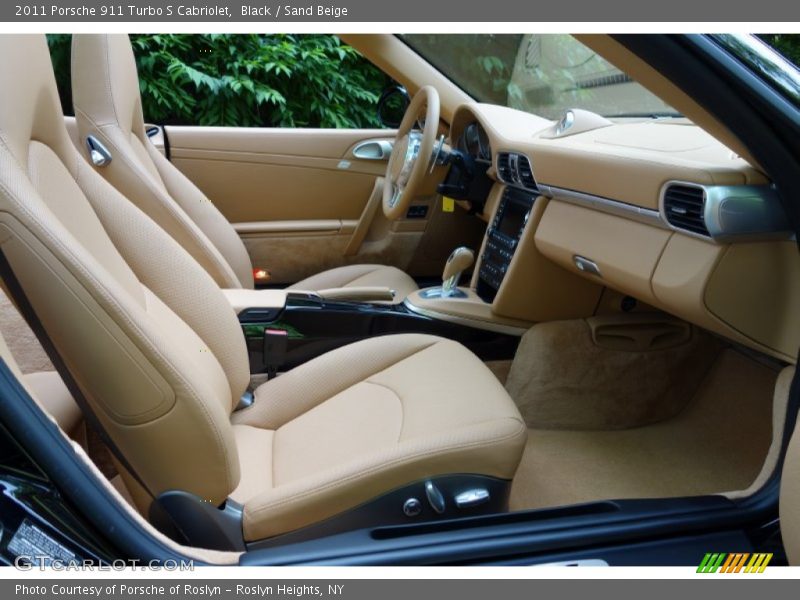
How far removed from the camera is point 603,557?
892 millimetres

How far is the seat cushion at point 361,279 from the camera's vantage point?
7.34 ft

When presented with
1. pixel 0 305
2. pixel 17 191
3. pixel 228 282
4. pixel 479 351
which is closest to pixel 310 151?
pixel 228 282

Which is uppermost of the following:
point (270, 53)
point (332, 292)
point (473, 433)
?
point (270, 53)

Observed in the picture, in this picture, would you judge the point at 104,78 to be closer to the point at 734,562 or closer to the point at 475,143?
the point at 475,143

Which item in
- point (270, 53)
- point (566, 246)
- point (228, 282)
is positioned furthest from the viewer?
point (270, 53)

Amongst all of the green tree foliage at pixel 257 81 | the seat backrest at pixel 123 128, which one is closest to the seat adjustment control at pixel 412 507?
the seat backrest at pixel 123 128

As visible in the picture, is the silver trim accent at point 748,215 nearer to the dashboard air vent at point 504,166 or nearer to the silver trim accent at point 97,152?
the dashboard air vent at point 504,166

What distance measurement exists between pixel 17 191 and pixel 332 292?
1132mm

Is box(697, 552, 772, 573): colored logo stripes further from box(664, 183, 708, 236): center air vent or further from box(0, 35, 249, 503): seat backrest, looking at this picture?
box(0, 35, 249, 503): seat backrest

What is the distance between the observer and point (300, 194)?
268 centimetres

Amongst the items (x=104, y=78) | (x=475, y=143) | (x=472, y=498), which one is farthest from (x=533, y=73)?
(x=472, y=498)

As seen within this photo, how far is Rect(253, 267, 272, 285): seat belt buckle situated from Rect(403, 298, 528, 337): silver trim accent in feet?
3.01

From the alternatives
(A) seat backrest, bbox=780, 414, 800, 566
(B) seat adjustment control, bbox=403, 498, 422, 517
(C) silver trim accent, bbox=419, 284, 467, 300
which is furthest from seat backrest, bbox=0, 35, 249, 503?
(C) silver trim accent, bbox=419, 284, 467, 300

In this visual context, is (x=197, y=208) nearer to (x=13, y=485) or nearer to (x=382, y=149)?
(x=382, y=149)
